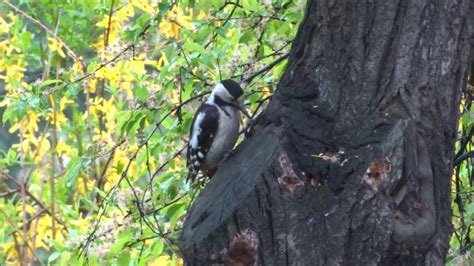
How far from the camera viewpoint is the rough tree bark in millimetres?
2395

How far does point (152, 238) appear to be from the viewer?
3766 mm

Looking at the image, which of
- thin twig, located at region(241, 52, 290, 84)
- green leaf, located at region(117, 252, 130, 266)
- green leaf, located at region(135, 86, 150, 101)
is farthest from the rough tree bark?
green leaf, located at region(135, 86, 150, 101)

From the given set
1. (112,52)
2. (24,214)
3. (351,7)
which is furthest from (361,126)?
(24,214)

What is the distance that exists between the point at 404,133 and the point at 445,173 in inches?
7.2

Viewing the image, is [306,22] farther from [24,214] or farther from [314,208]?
[24,214]

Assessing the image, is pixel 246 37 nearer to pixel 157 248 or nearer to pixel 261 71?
pixel 261 71

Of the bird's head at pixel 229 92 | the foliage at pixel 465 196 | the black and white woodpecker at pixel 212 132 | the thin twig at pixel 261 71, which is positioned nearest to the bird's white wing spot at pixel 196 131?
the black and white woodpecker at pixel 212 132

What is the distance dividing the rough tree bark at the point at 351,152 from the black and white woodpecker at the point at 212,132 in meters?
1.06

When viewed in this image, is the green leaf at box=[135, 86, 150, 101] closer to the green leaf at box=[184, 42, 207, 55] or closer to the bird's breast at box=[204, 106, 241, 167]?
the green leaf at box=[184, 42, 207, 55]

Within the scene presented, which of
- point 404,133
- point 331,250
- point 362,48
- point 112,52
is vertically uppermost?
point 112,52

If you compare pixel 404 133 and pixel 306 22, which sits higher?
pixel 306 22

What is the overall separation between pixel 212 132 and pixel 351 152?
4.70 ft

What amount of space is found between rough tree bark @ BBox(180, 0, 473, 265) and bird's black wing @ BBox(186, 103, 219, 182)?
1.07m

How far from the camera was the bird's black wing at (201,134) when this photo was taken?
382cm
